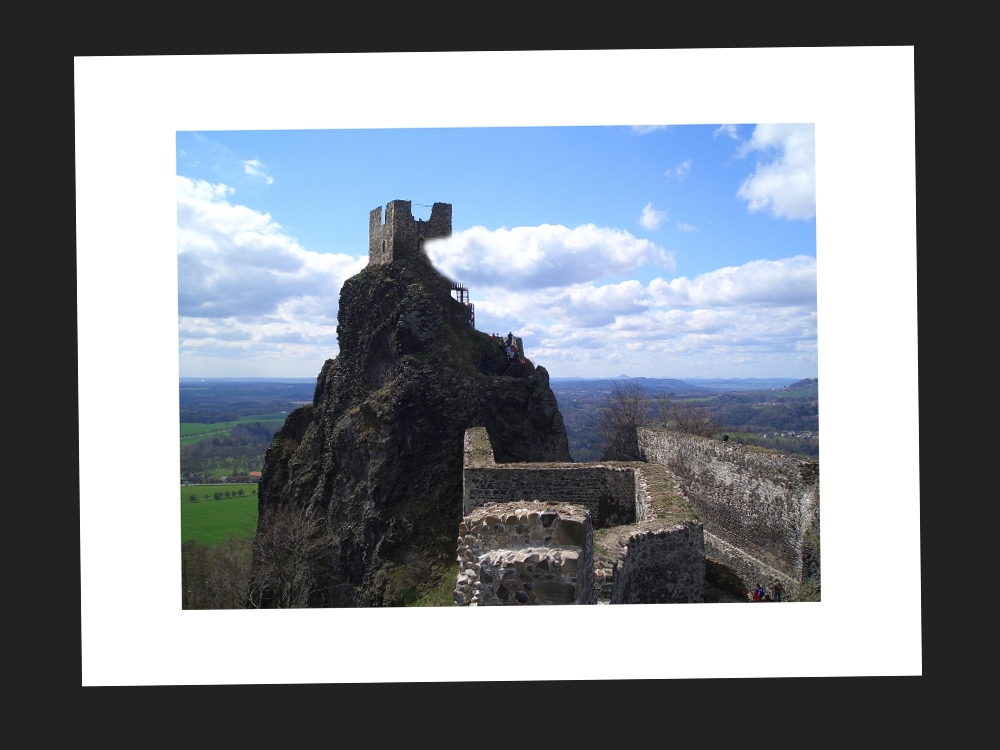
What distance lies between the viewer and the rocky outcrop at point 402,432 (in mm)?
15648

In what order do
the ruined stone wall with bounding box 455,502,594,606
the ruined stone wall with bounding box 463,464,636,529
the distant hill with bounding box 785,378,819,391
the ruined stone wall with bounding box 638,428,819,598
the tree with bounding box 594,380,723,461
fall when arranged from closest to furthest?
the ruined stone wall with bounding box 455,502,594,606, the distant hill with bounding box 785,378,819,391, the ruined stone wall with bounding box 638,428,819,598, the ruined stone wall with bounding box 463,464,636,529, the tree with bounding box 594,380,723,461

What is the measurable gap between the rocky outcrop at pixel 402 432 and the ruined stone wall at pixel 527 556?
10291 mm

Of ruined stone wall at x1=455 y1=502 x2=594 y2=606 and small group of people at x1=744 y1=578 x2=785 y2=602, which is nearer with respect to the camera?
ruined stone wall at x1=455 y1=502 x2=594 y2=606

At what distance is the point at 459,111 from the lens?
6.48m

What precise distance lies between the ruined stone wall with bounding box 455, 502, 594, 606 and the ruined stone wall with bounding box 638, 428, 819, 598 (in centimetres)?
512

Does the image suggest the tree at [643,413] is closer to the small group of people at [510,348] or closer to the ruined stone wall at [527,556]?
the small group of people at [510,348]

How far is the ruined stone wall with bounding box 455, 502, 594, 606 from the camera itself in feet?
13.6

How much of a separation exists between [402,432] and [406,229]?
7.22 m

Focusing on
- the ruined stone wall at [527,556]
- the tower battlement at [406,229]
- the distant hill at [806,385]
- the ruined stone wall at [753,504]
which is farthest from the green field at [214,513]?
the tower battlement at [406,229]

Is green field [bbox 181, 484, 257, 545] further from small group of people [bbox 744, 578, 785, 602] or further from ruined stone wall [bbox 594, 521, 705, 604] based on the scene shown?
small group of people [bbox 744, 578, 785, 602]

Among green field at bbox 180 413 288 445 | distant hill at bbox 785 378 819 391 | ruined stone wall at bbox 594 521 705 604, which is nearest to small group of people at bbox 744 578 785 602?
ruined stone wall at bbox 594 521 705 604
